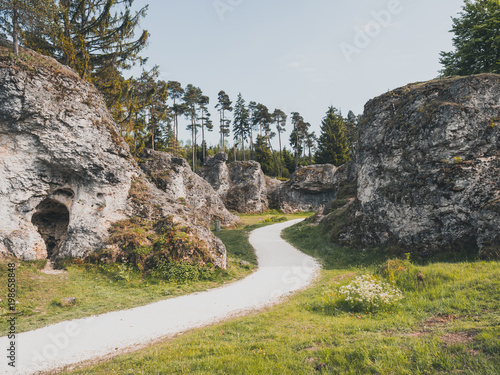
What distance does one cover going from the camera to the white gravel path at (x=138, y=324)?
6.76 metres

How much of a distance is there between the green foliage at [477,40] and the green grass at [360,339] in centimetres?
2298

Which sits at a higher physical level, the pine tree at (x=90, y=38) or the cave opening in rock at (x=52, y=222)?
the pine tree at (x=90, y=38)

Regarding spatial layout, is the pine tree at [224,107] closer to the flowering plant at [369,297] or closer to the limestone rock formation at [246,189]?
the limestone rock formation at [246,189]

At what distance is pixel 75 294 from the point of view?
36.1 feet

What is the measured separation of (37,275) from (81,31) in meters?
17.8

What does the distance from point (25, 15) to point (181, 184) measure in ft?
58.9

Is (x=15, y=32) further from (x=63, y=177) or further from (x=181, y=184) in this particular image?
(x=181, y=184)

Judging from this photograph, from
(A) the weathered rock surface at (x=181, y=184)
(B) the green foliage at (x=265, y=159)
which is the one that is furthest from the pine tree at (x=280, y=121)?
(A) the weathered rock surface at (x=181, y=184)

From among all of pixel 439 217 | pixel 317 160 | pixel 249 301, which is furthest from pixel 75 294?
pixel 317 160

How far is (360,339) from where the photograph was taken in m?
5.88

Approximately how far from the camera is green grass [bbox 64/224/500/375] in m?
4.71

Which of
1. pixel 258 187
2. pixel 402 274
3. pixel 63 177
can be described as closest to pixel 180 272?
pixel 63 177

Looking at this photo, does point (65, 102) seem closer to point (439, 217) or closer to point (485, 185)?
point (439, 217)

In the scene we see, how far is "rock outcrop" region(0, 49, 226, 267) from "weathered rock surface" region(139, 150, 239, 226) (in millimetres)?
7431
